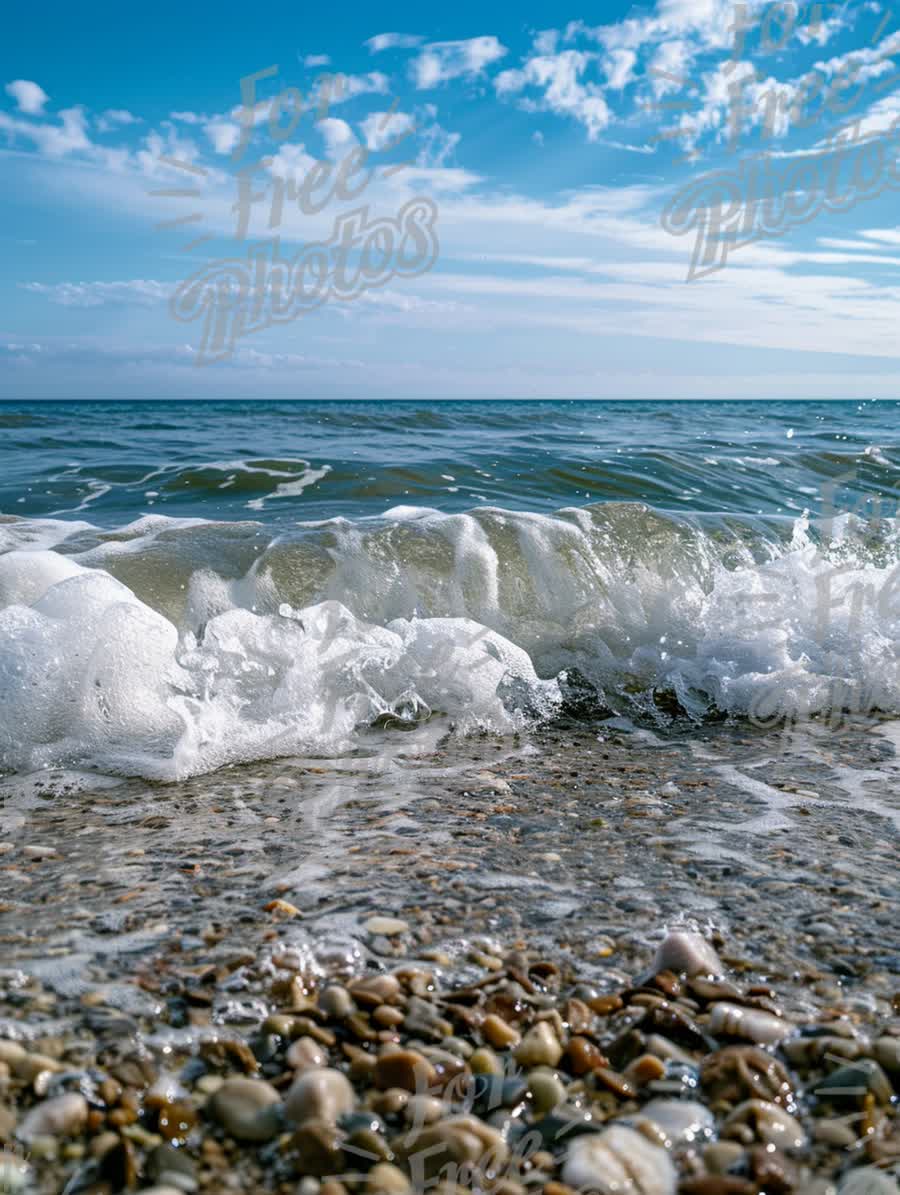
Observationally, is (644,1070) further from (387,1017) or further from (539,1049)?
(387,1017)

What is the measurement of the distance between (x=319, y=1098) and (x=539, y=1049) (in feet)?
1.30

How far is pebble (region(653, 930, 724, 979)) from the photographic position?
73.4 inches

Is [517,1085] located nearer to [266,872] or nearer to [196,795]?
[266,872]

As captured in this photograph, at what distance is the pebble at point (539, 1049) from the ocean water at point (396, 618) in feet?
6.82

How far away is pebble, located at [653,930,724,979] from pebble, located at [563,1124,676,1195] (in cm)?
48

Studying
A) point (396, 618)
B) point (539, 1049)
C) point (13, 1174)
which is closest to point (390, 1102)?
point (539, 1049)

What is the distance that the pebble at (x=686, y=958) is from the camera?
1.86 meters

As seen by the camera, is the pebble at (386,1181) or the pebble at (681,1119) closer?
the pebble at (386,1181)

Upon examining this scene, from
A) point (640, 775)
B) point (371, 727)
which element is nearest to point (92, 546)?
point (371, 727)

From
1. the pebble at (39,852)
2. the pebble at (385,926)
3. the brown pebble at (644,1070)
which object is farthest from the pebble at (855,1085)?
the pebble at (39,852)

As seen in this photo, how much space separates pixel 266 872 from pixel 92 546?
3843 mm

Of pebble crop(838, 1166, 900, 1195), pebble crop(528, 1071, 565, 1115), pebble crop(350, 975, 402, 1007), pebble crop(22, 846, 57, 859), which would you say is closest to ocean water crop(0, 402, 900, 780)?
pebble crop(22, 846, 57, 859)

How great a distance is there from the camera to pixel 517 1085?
1533 millimetres

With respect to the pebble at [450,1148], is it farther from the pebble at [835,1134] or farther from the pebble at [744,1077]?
the pebble at [835,1134]
